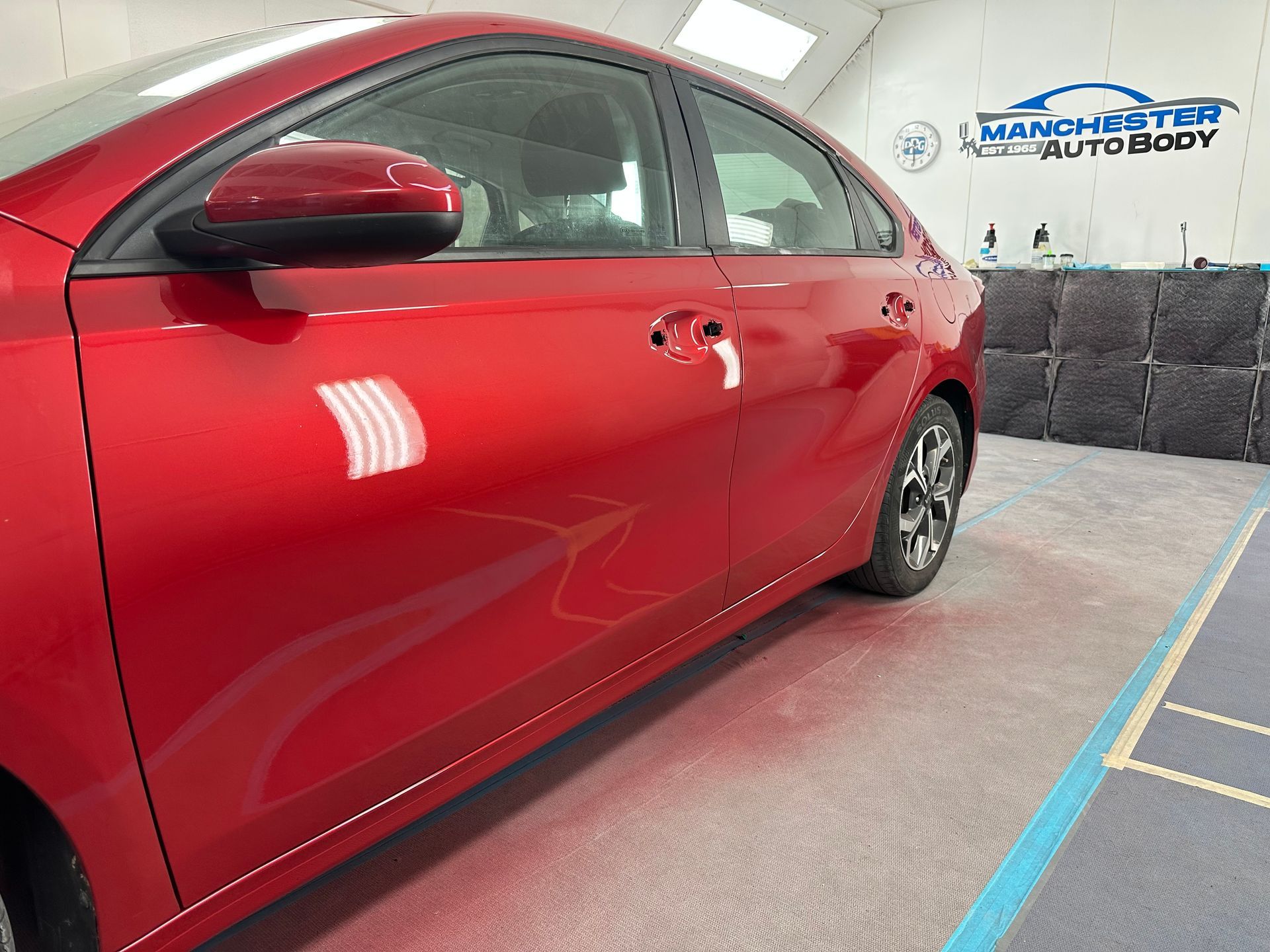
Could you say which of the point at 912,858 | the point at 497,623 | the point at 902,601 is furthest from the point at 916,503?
the point at 497,623

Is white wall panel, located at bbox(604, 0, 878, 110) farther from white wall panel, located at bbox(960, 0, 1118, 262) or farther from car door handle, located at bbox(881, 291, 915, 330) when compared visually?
car door handle, located at bbox(881, 291, 915, 330)

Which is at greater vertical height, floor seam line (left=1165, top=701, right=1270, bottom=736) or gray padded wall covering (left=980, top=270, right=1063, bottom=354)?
gray padded wall covering (left=980, top=270, right=1063, bottom=354)

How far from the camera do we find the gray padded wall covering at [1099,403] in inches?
200

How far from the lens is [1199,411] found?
4902 millimetres

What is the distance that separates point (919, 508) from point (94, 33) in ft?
12.1

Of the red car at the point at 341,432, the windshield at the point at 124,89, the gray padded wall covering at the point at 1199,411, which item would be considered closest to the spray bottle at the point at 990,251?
the gray padded wall covering at the point at 1199,411

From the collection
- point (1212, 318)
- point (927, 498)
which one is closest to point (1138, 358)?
point (1212, 318)

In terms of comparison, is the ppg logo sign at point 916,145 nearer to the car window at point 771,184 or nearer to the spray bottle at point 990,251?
the spray bottle at point 990,251

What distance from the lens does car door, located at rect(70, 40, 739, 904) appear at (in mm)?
836

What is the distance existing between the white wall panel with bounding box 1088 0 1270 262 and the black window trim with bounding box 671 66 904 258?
4.97 metres

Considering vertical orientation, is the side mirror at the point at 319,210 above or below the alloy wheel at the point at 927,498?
above

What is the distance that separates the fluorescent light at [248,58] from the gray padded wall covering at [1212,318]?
4.87 metres

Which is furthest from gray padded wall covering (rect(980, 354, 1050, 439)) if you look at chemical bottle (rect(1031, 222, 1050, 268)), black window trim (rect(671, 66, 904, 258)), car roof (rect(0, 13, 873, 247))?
car roof (rect(0, 13, 873, 247))

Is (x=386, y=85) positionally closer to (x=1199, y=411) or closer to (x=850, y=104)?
(x=1199, y=411)
